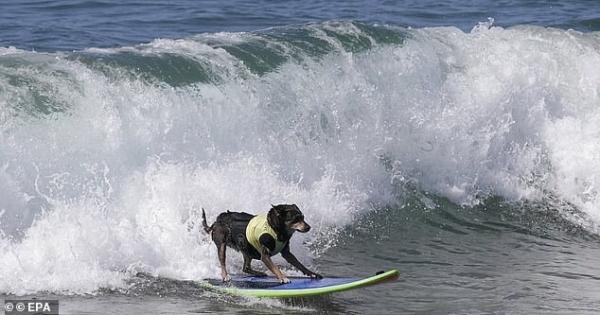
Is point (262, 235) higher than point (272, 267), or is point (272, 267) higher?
point (262, 235)

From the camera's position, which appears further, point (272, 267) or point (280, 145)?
point (280, 145)

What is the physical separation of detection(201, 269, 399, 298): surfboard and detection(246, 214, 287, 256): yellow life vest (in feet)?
0.92

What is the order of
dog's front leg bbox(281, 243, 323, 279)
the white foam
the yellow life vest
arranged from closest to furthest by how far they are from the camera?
the yellow life vest
dog's front leg bbox(281, 243, 323, 279)
the white foam

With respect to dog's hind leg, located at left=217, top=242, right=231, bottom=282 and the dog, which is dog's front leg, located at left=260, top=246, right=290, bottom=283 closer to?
the dog

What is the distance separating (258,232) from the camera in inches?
342

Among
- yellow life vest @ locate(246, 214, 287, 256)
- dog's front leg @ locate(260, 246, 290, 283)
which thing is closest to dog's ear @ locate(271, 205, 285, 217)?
yellow life vest @ locate(246, 214, 287, 256)

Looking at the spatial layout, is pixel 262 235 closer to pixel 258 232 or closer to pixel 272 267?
pixel 258 232

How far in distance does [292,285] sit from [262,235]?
47cm

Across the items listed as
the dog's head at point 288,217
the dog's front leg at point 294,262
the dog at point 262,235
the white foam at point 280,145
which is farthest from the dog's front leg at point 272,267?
the white foam at point 280,145

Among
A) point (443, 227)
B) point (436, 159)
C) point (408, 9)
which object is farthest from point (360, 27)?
point (408, 9)

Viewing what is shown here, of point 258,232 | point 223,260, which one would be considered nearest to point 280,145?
point 223,260

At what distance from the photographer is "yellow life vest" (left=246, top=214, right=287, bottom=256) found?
8617 mm

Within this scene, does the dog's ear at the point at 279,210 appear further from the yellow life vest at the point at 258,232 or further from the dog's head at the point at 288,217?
the yellow life vest at the point at 258,232

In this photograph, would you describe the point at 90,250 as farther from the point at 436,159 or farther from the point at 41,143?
the point at 436,159
